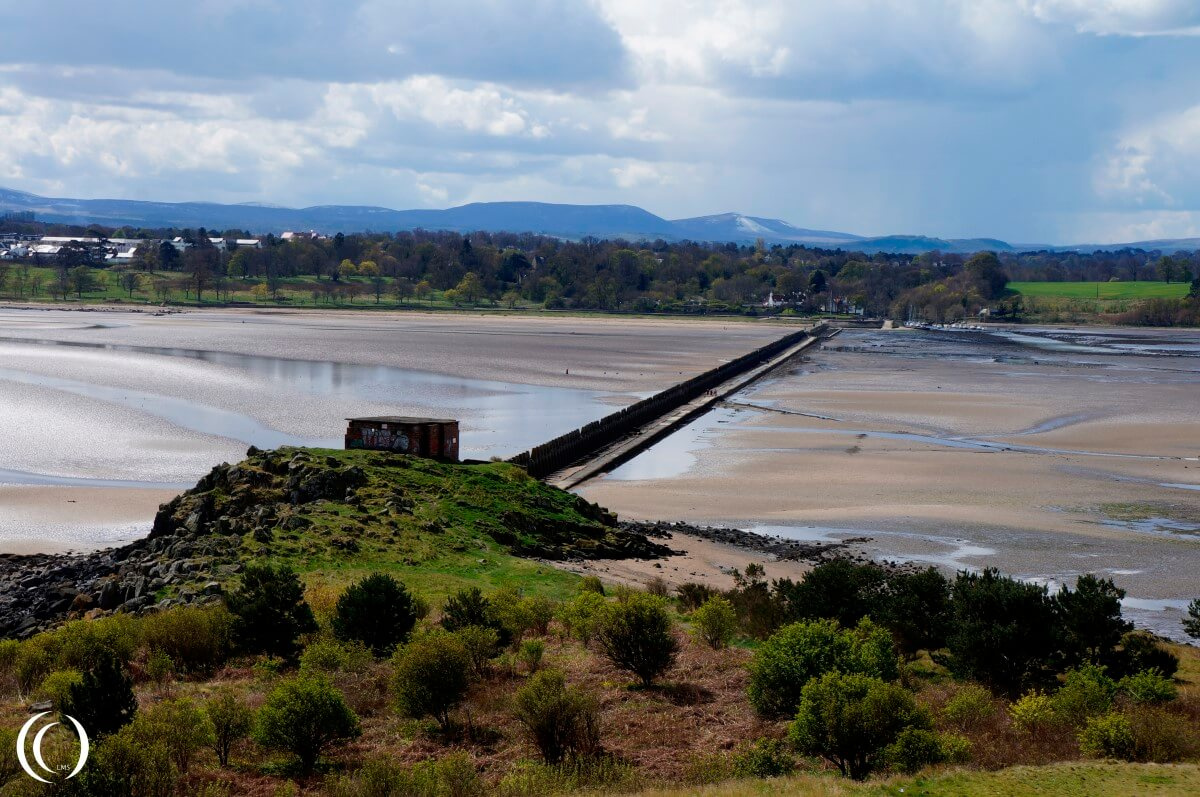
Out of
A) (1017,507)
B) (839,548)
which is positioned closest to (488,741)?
(839,548)

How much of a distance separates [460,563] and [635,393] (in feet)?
142

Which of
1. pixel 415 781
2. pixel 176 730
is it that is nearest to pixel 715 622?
pixel 415 781

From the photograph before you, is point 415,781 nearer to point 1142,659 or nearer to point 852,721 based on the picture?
point 852,721

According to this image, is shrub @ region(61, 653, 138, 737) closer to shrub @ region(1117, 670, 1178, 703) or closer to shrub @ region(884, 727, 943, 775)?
shrub @ region(884, 727, 943, 775)

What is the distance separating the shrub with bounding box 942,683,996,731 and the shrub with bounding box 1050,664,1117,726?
0.85 m

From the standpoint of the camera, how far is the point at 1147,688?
16.2m

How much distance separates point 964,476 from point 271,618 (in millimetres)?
29859

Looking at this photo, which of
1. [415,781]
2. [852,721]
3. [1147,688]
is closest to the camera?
[415,781]

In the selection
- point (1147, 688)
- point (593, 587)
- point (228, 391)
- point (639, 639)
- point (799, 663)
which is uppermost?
point (799, 663)

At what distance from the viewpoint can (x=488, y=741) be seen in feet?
47.3

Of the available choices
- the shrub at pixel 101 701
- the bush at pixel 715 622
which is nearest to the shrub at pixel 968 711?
the bush at pixel 715 622

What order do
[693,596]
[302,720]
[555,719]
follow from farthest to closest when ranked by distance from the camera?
1. [693,596]
2. [555,719]
3. [302,720]

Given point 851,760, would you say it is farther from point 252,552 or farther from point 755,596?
point 252,552

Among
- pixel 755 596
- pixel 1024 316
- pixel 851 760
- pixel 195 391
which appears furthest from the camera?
pixel 1024 316
